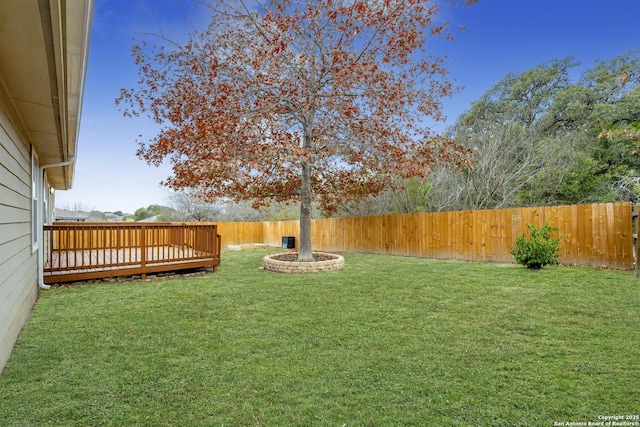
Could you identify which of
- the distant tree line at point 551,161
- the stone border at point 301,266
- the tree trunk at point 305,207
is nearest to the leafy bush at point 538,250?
the distant tree line at point 551,161

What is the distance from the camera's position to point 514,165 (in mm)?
11336

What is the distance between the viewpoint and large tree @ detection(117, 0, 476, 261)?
24.8ft

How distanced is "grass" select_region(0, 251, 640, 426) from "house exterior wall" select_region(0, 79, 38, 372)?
0.81 feet

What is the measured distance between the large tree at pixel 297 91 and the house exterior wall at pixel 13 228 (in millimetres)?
3192

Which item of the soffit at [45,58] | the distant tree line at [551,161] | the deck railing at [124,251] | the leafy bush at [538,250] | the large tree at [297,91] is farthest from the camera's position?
the distant tree line at [551,161]

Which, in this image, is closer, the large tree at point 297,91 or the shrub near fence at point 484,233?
the shrub near fence at point 484,233

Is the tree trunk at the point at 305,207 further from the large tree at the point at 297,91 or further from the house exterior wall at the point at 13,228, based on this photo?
the house exterior wall at the point at 13,228

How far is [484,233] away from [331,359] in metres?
7.46

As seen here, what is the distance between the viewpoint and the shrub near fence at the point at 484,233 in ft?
21.7

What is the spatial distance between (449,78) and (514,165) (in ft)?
15.0

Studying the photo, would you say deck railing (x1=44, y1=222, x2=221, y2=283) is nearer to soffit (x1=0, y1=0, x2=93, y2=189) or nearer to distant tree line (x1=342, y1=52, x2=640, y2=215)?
soffit (x1=0, y1=0, x2=93, y2=189)

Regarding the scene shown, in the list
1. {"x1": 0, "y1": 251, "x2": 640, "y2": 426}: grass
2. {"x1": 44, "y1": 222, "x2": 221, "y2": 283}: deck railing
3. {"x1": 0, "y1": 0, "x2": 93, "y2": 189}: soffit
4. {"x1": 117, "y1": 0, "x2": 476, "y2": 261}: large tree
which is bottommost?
{"x1": 0, "y1": 251, "x2": 640, "y2": 426}: grass

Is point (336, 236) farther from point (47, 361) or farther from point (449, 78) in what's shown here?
point (47, 361)

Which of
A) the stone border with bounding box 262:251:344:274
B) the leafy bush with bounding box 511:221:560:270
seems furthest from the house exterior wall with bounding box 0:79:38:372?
the leafy bush with bounding box 511:221:560:270
